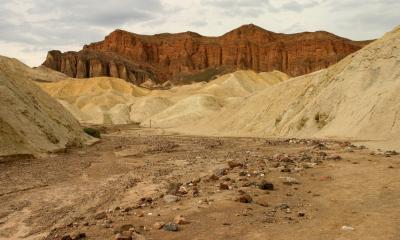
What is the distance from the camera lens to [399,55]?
123 feet

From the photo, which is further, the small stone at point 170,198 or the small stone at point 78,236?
the small stone at point 170,198

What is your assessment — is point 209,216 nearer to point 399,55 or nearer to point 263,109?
point 399,55

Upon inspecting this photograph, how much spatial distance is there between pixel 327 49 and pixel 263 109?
136104 millimetres

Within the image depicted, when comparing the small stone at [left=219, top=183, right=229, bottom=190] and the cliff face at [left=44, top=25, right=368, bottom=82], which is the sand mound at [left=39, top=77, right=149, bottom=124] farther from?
the small stone at [left=219, top=183, right=229, bottom=190]

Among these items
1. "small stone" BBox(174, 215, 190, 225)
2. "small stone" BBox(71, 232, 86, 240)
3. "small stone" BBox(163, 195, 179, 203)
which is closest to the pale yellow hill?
"small stone" BBox(163, 195, 179, 203)

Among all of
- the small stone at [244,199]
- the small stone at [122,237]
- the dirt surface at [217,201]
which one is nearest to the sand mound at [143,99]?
the dirt surface at [217,201]

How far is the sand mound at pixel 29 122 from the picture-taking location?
75.4ft

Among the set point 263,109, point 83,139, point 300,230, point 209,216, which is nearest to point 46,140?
point 83,139

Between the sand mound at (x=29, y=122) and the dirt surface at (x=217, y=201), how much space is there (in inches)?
126

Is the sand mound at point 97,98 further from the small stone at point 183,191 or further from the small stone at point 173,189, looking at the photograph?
the small stone at point 183,191

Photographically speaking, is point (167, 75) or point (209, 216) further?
point (167, 75)

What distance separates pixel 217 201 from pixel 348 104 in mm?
27500

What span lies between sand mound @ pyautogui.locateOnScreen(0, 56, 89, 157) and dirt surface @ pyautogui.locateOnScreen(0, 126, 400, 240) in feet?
10.5

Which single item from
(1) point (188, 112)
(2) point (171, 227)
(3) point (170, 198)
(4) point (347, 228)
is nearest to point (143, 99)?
(1) point (188, 112)
